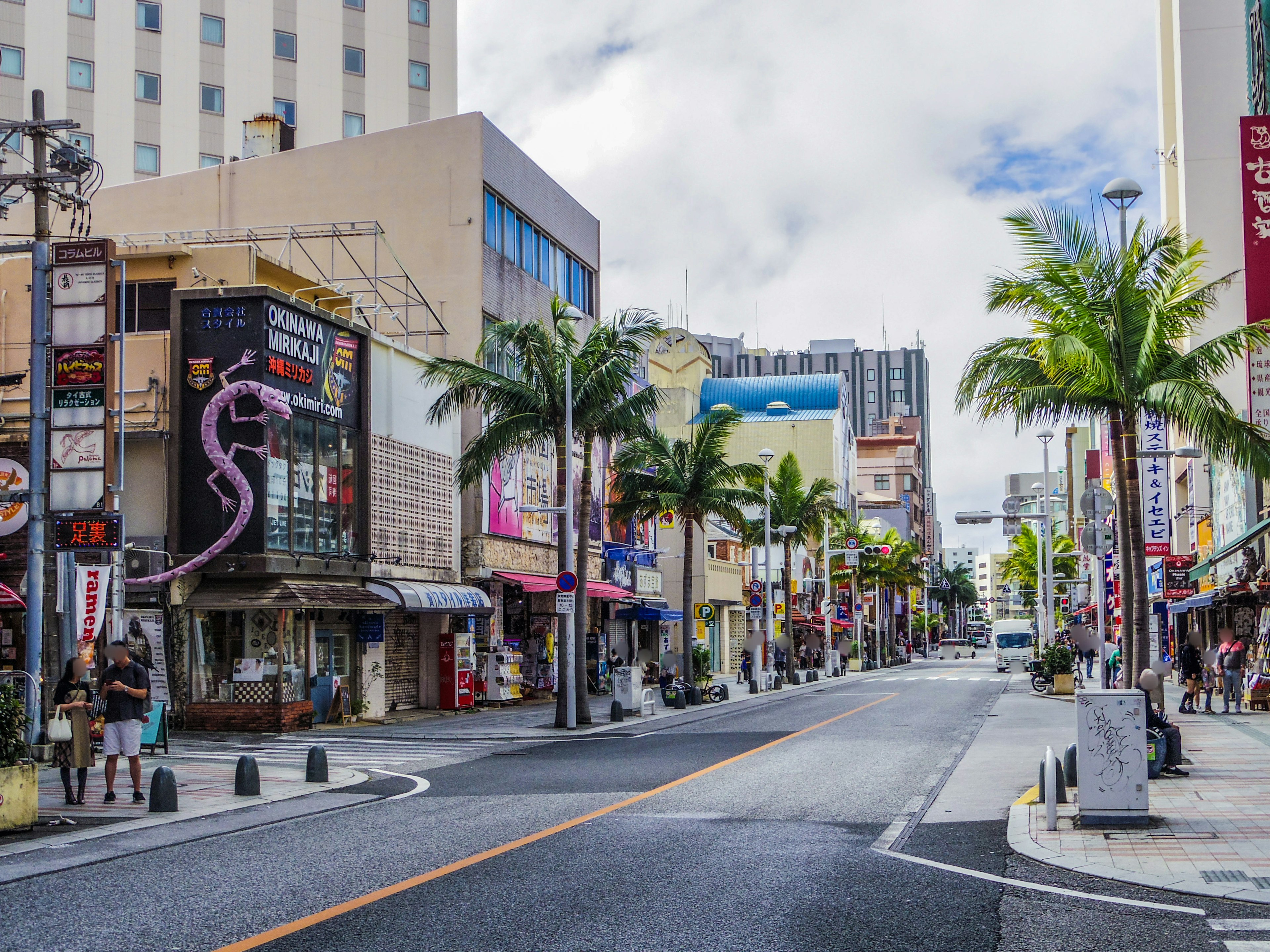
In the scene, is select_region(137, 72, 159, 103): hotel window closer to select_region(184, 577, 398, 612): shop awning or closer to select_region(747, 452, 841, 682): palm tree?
select_region(747, 452, 841, 682): palm tree

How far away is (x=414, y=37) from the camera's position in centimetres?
5753

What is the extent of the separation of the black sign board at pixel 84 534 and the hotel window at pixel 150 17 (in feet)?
140

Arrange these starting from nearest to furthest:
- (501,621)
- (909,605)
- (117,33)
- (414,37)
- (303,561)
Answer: (303,561)
(501,621)
(117,33)
(414,37)
(909,605)

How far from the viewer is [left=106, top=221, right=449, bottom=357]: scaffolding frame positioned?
1432 inches

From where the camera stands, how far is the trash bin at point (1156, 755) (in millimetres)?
15586

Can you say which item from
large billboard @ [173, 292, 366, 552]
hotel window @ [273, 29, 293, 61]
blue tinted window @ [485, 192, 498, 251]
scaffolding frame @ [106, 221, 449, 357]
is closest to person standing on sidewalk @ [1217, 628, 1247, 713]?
large billboard @ [173, 292, 366, 552]

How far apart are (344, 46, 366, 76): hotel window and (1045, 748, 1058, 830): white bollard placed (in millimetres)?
50757

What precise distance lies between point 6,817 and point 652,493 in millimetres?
29392

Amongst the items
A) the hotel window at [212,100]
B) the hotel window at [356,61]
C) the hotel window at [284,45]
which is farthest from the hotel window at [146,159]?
the hotel window at [356,61]

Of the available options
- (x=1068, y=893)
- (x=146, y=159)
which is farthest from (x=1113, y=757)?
(x=146, y=159)

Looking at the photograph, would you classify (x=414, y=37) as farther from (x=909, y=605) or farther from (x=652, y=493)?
(x=909, y=605)

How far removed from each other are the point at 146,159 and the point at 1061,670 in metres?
39.3

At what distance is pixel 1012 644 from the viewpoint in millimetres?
73500

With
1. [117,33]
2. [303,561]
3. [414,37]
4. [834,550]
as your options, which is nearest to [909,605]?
[834,550]
